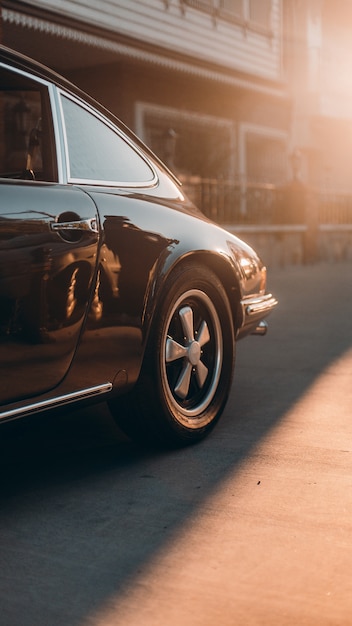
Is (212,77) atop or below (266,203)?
atop

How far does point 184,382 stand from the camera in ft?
12.8

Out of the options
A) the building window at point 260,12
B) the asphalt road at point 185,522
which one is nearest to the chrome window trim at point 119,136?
the asphalt road at point 185,522

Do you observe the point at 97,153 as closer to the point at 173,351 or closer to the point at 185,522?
the point at 173,351

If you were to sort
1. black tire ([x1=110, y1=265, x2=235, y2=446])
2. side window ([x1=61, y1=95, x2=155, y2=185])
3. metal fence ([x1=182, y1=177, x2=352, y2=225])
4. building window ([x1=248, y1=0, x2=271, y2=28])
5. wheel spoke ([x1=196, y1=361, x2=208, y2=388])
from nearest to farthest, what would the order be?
side window ([x1=61, y1=95, x2=155, y2=185]), black tire ([x1=110, y1=265, x2=235, y2=446]), wheel spoke ([x1=196, y1=361, x2=208, y2=388]), metal fence ([x1=182, y1=177, x2=352, y2=225]), building window ([x1=248, y1=0, x2=271, y2=28])

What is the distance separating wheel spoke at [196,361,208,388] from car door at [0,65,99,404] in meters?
0.93

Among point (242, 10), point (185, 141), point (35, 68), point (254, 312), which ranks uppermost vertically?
point (242, 10)

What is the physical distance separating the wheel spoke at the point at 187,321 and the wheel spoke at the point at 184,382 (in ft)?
0.40

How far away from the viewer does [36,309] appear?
9.80 feet

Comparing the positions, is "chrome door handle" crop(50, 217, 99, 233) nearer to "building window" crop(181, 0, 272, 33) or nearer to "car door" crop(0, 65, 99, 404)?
"car door" crop(0, 65, 99, 404)

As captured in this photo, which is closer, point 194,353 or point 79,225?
point 79,225

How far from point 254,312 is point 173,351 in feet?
2.37

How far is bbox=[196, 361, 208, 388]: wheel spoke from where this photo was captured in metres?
3.99

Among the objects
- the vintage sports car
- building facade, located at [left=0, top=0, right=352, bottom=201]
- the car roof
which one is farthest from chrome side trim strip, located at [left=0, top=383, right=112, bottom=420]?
building facade, located at [left=0, top=0, right=352, bottom=201]

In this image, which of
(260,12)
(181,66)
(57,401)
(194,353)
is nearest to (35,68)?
(57,401)
